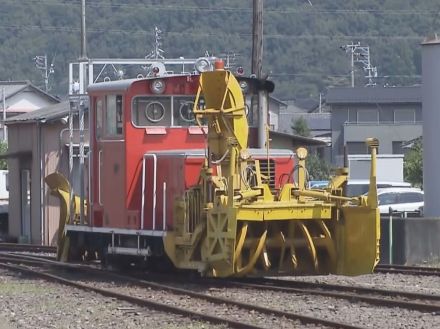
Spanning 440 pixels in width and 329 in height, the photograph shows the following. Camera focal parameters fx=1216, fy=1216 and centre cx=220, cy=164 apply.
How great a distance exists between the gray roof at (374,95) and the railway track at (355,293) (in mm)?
66305

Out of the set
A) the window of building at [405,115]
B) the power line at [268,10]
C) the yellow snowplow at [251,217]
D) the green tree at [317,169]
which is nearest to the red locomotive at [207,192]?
the yellow snowplow at [251,217]

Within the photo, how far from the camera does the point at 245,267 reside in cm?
1664

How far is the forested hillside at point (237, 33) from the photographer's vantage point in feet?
549

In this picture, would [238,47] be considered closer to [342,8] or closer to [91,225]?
[342,8]

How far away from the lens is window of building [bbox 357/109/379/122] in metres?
85.5

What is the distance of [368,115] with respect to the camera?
86125 millimetres

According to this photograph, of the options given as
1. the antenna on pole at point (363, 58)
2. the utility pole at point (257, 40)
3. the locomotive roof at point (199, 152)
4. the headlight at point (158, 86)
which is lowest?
the locomotive roof at point (199, 152)

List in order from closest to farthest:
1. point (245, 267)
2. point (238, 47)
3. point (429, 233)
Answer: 1. point (245, 267)
2. point (429, 233)
3. point (238, 47)

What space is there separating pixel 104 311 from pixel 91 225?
463 centimetres

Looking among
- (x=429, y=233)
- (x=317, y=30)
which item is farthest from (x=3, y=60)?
(x=429, y=233)

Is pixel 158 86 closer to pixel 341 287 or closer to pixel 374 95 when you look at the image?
pixel 341 287

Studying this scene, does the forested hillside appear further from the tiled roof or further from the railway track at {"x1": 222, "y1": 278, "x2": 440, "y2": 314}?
the railway track at {"x1": 222, "y1": 278, "x2": 440, "y2": 314}

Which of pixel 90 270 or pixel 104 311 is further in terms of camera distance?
pixel 90 270

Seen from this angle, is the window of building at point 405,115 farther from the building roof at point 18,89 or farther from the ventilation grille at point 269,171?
the ventilation grille at point 269,171
